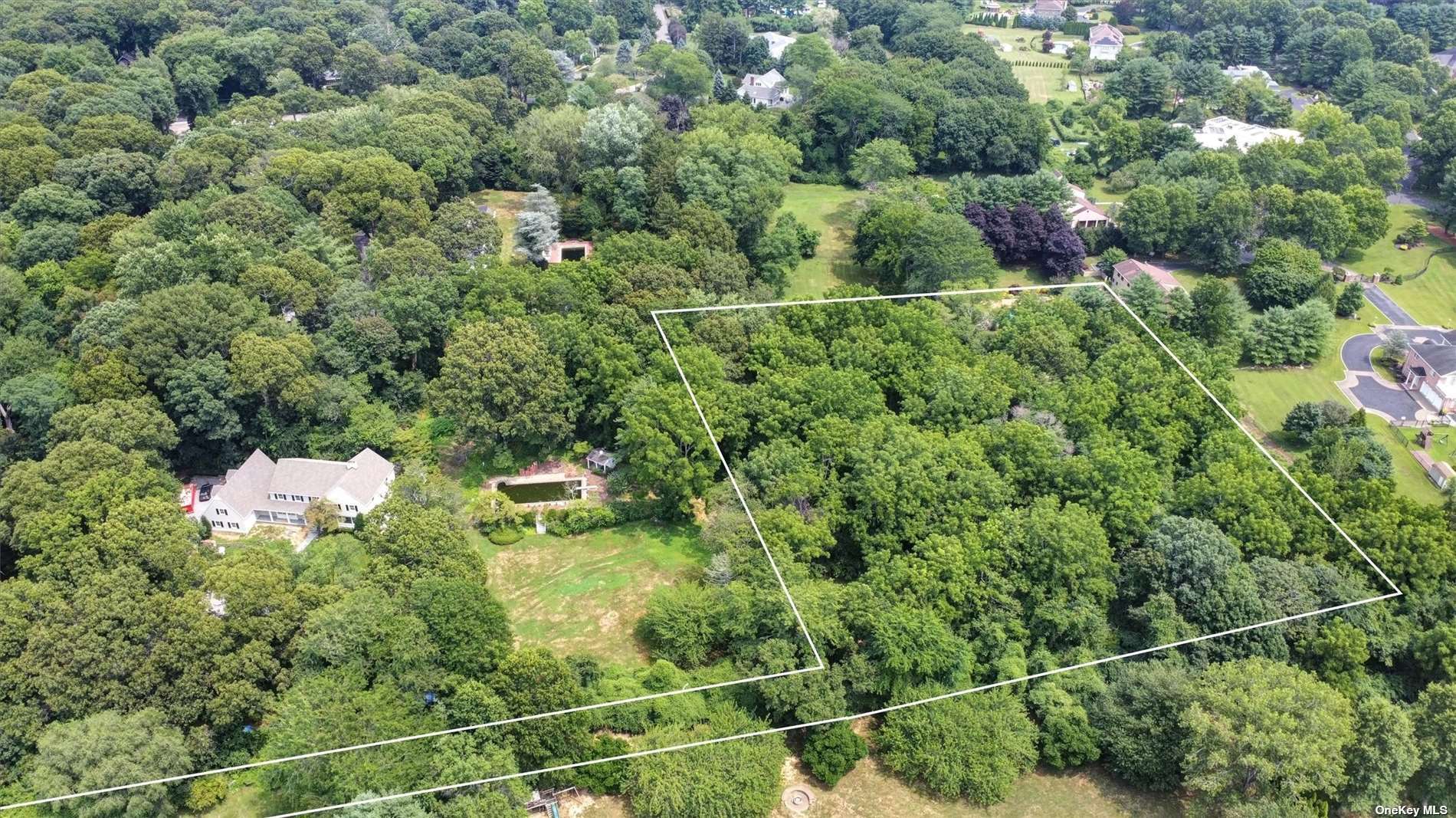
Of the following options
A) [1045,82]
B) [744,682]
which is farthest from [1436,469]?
[1045,82]

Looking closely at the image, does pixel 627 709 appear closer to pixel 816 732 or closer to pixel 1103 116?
pixel 816 732

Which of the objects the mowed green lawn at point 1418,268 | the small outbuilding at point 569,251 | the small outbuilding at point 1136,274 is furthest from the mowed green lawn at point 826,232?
the mowed green lawn at point 1418,268

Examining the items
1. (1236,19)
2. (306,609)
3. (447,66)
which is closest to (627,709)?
(306,609)

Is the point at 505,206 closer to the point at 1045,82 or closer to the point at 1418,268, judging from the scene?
the point at 1045,82

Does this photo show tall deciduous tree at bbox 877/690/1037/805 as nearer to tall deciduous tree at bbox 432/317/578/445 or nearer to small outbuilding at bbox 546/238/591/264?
tall deciduous tree at bbox 432/317/578/445

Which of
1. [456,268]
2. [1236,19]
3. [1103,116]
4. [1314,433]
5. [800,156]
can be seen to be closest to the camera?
[1314,433]

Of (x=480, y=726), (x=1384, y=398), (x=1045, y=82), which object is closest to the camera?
(x=480, y=726)
